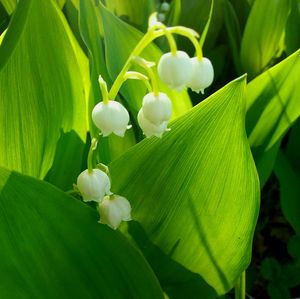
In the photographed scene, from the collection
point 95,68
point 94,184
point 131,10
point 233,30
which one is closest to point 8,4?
point 131,10

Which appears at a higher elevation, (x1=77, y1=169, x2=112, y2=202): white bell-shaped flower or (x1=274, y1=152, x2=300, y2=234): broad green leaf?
(x1=77, y1=169, x2=112, y2=202): white bell-shaped flower

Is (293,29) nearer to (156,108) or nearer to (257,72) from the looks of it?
(257,72)

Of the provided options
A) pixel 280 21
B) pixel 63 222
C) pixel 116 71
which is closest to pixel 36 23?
pixel 116 71

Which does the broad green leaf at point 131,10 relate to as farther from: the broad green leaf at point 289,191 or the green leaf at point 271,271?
the green leaf at point 271,271

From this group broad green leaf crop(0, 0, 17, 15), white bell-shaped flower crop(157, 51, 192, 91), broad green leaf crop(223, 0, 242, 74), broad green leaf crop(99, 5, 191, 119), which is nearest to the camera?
white bell-shaped flower crop(157, 51, 192, 91)

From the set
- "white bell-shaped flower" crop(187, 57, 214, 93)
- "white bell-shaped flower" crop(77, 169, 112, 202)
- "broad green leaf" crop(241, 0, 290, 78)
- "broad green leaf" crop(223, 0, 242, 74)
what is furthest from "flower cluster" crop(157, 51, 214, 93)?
"broad green leaf" crop(223, 0, 242, 74)

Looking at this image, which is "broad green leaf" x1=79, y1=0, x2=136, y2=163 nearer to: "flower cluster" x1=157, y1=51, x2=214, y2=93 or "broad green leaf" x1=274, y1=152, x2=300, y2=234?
"flower cluster" x1=157, y1=51, x2=214, y2=93
